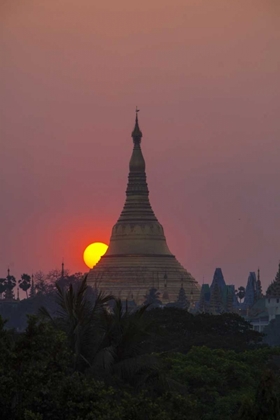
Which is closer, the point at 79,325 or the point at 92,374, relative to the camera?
the point at 92,374

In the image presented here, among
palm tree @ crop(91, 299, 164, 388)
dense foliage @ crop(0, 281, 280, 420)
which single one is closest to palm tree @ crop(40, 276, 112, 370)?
dense foliage @ crop(0, 281, 280, 420)

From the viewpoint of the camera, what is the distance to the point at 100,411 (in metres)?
35.8

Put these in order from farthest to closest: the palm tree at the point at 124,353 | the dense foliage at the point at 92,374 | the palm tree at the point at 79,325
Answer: the palm tree at the point at 79,325 → the palm tree at the point at 124,353 → the dense foliage at the point at 92,374

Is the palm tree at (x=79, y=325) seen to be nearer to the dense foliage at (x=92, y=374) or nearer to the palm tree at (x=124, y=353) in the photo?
the dense foliage at (x=92, y=374)

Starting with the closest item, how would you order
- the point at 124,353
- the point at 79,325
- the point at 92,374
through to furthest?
the point at 92,374, the point at 79,325, the point at 124,353

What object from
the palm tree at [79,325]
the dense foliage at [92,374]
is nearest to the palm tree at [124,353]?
the dense foliage at [92,374]

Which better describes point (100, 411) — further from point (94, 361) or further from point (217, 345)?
point (217, 345)

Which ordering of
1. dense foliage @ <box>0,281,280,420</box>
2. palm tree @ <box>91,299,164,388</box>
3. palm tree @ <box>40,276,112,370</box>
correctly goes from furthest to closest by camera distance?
palm tree @ <box>40,276,112,370</box>, palm tree @ <box>91,299,164,388</box>, dense foliage @ <box>0,281,280,420</box>

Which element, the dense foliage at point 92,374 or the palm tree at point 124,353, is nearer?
the dense foliage at point 92,374

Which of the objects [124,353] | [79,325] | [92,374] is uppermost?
[79,325]

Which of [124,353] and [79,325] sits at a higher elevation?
[79,325]

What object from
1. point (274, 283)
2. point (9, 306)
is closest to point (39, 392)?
point (274, 283)

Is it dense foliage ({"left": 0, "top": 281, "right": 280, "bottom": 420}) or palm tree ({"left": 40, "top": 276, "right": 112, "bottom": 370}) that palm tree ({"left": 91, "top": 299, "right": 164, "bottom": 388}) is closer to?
dense foliage ({"left": 0, "top": 281, "right": 280, "bottom": 420})

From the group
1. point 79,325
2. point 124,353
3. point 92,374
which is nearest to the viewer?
point 92,374
